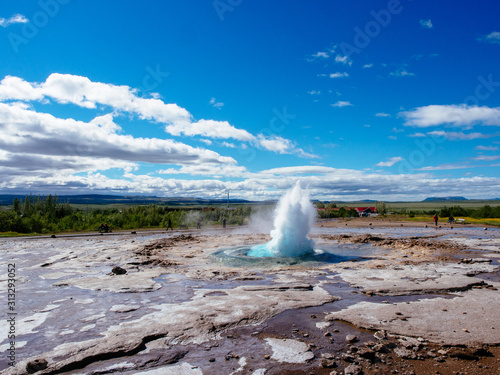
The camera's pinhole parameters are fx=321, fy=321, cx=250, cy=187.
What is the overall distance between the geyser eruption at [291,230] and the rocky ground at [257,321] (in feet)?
13.8

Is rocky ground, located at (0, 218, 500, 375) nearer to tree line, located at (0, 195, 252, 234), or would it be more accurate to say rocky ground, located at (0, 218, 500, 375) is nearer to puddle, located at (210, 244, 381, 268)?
puddle, located at (210, 244, 381, 268)

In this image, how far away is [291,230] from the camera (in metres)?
17.0

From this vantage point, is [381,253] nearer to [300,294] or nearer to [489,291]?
[489,291]

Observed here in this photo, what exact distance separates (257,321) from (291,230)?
10.6 meters

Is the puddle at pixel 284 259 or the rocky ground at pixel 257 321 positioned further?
the puddle at pixel 284 259

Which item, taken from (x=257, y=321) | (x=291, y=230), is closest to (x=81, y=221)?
(x=291, y=230)

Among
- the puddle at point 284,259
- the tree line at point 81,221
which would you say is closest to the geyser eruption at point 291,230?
the puddle at point 284,259

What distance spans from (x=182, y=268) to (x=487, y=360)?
10283 mm

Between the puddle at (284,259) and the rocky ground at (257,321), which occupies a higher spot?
the rocky ground at (257,321)

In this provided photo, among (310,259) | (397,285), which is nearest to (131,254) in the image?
(310,259)

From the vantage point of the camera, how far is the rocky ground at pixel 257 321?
15.6ft

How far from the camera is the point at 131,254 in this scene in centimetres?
1658

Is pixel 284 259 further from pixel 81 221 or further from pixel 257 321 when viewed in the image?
pixel 81 221

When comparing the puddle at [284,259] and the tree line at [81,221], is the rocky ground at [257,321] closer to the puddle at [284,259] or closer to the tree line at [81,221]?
the puddle at [284,259]
